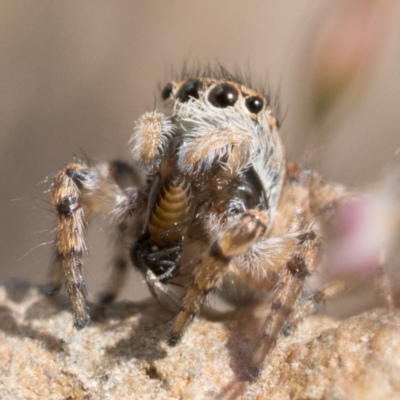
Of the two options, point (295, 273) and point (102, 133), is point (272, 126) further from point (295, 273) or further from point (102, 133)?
point (102, 133)

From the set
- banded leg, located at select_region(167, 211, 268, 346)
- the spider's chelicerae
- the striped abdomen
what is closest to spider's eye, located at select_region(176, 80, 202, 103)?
the spider's chelicerae

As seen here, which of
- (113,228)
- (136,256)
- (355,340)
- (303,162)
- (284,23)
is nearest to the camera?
(355,340)

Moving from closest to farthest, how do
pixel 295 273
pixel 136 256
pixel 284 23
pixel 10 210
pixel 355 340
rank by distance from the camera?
pixel 355 340
pixel 295 273
pixel 136 256
pixel 10 210
pixel 284 23

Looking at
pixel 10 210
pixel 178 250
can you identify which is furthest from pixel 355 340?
pixel 10 210

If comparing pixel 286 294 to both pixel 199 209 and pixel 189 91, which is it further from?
pixel 189 91

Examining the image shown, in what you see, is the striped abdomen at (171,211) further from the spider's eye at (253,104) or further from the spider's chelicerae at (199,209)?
the spider's eye at (253,104)

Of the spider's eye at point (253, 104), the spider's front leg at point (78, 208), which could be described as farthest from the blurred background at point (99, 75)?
the spider's front leg at point (78, 208)

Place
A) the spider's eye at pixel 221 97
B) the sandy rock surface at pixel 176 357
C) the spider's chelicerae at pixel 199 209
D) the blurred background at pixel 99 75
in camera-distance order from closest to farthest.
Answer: the sandy rock surface at pixel 176 357, the spider's chelicerae at pixel 199 209, the spider's eye at pixel 221 97, the blurred background at pixel 99 75
